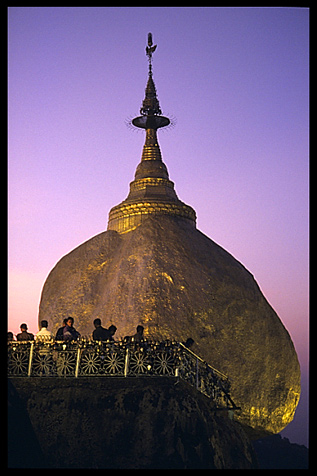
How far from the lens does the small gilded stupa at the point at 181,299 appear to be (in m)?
25.1

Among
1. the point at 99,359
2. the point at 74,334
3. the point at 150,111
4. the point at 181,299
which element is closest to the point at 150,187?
the point at 150,111

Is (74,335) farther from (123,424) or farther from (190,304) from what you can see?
(190,304)

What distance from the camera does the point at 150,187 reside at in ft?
101

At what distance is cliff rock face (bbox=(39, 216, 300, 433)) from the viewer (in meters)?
25.0

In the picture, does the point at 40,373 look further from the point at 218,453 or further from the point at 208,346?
the point at 208,346

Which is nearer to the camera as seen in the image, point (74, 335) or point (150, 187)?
point (74, 335)

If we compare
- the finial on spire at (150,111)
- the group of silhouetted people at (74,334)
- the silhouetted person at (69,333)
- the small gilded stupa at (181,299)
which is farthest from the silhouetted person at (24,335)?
the finial on spire at (150,111)

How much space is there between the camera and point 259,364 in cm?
2595

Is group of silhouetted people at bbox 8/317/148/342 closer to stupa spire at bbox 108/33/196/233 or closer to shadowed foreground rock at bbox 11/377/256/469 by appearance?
shadowed foreground rock at bbox 11/377/256/469

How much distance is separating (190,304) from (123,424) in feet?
26.8

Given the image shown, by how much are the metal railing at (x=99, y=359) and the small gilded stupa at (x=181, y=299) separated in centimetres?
533

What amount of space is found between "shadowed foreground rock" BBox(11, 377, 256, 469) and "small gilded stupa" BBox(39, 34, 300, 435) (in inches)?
230

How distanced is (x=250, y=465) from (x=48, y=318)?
37.4 ft
